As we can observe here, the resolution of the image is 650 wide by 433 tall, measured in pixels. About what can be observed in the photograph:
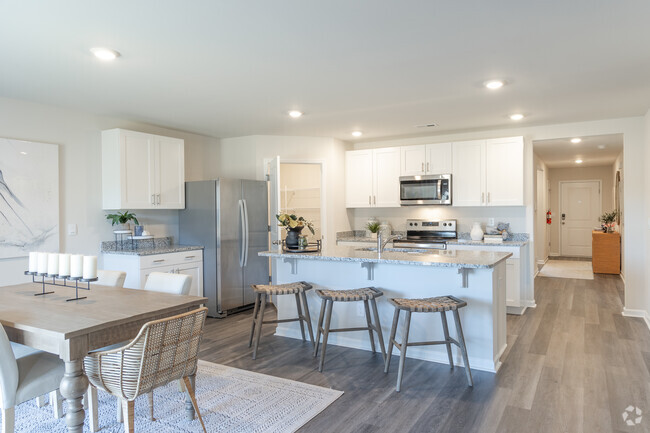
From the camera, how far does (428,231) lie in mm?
6117

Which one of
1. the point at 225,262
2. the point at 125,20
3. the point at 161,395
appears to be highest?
the point at 125,20

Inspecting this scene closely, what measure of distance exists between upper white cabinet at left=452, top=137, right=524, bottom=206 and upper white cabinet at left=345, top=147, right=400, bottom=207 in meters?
0.83

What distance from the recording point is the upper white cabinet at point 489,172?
5.26 metres

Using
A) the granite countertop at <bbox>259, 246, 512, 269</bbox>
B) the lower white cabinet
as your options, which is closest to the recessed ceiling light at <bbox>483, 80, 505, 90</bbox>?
the granite countertop at <bbox>259, 246, 512, 269</bbox>

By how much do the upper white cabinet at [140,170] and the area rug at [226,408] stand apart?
7.66 feet

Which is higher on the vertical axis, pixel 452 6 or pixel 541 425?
pixel 452 6

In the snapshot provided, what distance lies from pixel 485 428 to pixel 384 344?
1.26 meters

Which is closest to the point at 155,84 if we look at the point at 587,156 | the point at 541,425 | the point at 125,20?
the point at 125,20

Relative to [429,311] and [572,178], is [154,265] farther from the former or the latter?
[572,178]

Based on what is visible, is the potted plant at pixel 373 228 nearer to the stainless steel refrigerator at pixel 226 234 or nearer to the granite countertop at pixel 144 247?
the stainless steel refrigerator at pixel 226 234

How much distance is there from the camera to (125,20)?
2363 millimetres

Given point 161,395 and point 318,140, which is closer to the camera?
point 161,395

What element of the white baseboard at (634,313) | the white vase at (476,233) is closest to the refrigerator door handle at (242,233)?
the white vase at (476,233)

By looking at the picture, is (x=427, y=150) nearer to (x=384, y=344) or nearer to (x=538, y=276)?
(x=384, y=344)
